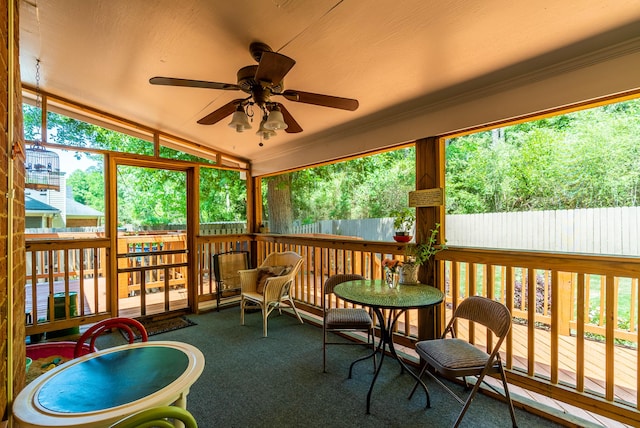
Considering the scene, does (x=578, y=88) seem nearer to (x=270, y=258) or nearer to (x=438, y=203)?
(x=438, y=203)

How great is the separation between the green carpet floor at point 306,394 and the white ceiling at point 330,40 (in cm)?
218

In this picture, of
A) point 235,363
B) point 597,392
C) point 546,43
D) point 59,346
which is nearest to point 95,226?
point 59,346

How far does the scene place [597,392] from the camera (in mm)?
1979

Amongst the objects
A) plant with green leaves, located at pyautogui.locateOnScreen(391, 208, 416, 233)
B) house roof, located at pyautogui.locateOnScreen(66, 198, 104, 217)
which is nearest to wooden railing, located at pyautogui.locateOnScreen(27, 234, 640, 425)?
plant with green leaves, located at pyautogui.locateOnScreen(391, 208, 416, 233)

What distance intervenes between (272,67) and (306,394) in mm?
2251

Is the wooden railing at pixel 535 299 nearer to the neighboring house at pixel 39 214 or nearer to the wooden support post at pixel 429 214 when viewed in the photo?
the wooden support post at pixel 429 214

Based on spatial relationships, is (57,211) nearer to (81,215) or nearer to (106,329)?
(81,215)

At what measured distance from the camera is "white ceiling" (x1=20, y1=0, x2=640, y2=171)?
158 cm

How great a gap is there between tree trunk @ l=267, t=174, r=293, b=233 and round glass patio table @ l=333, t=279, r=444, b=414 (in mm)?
2377

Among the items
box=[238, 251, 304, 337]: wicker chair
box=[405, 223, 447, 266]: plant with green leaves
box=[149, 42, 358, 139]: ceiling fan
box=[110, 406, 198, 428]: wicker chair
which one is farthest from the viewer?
box=[238, 251, 304, 337]: wicker chair

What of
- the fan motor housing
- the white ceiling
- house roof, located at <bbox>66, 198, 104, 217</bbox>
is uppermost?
the white ceiling

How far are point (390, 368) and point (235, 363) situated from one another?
1403 millimetres

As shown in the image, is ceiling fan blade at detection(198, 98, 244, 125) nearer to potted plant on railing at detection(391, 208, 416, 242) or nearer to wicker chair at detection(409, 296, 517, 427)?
potted plant on railing at detection(391, 208, 416, 242)

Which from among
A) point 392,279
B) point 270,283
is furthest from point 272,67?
point 270,283
